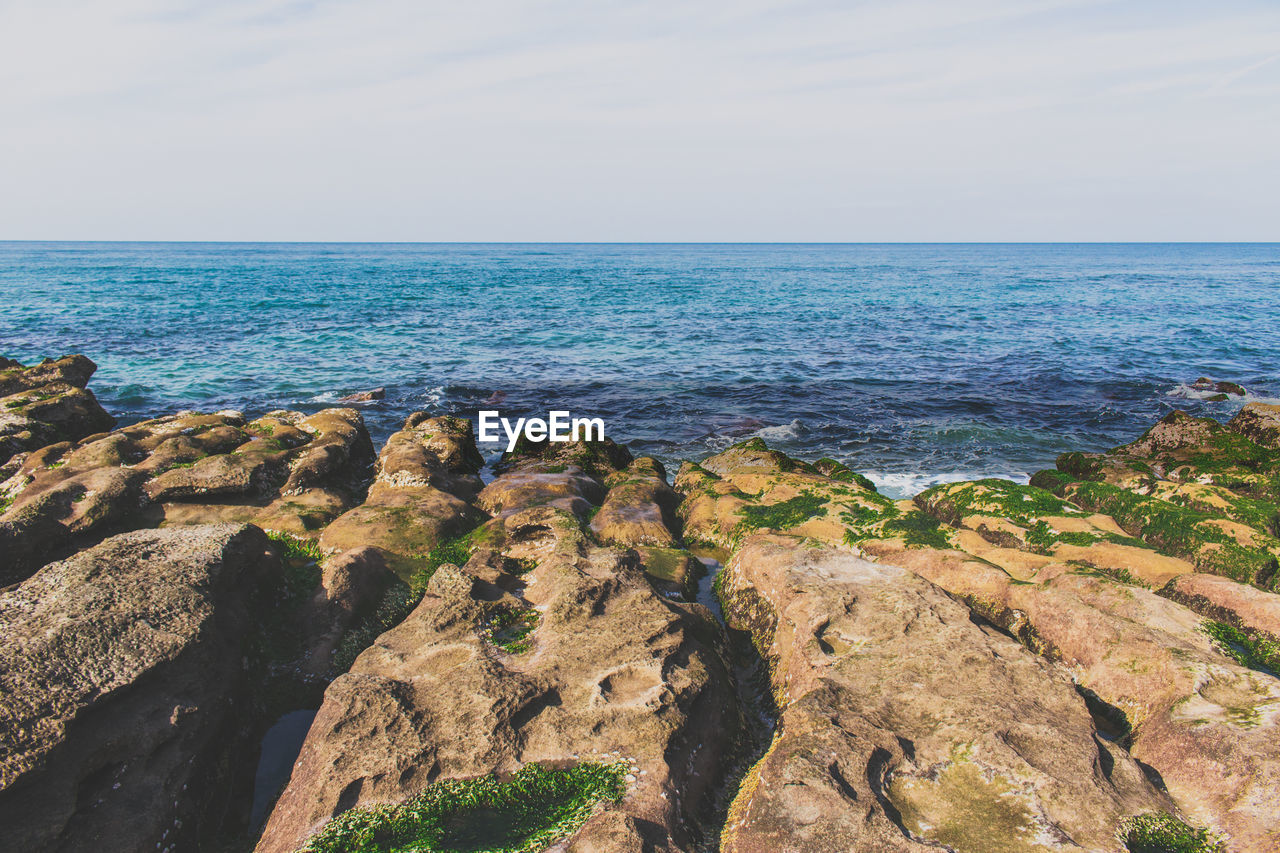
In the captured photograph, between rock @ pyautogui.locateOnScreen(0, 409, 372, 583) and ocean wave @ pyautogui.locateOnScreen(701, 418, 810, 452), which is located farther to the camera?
ocean wave @ pyautogui.locateOnScreen(701, 418, 810, 452)

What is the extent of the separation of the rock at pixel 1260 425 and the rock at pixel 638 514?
557 inches

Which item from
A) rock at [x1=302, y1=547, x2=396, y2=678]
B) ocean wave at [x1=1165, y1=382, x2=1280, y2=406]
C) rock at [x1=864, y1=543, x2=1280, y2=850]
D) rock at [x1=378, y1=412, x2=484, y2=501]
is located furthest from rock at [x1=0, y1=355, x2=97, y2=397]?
ocean wave at [x1=1165, y1=382, x2=1280, y2=406]

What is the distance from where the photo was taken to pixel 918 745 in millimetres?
5945

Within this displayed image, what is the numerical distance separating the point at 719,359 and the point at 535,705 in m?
26.8

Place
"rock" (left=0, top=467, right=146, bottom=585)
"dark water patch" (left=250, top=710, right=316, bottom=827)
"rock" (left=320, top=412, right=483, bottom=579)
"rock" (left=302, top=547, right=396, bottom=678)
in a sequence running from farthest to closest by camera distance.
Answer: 1. "rock" (left=320, top=412, right=483, bottom=579)
2. "rock" (left=0, top=467, right=146, bottom=585)
3. "rock" (left=302, top=547, right=396, bottom=678)
4. "dark water patch" (left=250, top=710, right=316, bottom=827)

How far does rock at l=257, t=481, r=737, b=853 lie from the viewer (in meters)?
5.62

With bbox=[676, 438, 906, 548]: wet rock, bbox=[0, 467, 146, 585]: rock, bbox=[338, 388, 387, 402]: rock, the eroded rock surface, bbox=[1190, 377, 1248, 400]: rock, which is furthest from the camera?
bbox=[1190, 377, 1248, 400]: rock

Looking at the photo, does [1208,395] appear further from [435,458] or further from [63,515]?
[63,515]

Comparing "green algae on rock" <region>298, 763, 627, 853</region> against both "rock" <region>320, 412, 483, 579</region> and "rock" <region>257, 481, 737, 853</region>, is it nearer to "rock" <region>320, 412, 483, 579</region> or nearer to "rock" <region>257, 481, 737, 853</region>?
"rock" <region>257, 481, 737, 853</region>

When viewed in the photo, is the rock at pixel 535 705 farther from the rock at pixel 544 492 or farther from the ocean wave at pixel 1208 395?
the ocean wave at pixel 1208 395

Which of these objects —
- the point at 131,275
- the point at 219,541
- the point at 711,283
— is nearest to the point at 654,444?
the point at 219,541

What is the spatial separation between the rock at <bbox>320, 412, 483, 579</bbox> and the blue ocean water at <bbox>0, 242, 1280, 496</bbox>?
4.89 m

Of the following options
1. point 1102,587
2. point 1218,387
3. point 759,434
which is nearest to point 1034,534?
point 1102,587

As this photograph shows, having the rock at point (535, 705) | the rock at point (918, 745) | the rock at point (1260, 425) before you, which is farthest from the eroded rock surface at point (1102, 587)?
the rock at point (535, 705)
